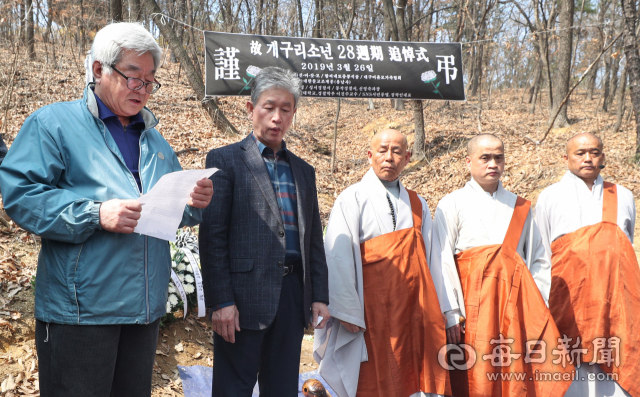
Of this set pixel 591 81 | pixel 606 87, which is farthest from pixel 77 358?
pixel 591 81

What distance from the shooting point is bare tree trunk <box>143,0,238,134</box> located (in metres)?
8.17

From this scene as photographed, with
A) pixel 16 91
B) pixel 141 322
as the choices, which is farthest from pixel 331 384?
pixel 16 91

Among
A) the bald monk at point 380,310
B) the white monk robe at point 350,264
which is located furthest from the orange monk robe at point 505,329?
the white monk robe at point 350,264

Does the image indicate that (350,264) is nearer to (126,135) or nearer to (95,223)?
(126,135)

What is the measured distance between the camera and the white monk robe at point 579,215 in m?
3.21

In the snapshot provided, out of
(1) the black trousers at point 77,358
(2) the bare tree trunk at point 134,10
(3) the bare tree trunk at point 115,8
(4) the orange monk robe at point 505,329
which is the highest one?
(2) the bare tree trunk at point 134,10

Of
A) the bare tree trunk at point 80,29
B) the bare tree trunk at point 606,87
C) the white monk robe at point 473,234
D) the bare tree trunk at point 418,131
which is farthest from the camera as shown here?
the bare tree trunk at point 606,87

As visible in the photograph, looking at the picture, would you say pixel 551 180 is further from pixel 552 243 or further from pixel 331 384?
pixel 331 384

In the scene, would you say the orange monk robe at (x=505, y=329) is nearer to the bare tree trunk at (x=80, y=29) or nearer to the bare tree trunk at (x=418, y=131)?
the bare tree trunk at (x=418, y=131)

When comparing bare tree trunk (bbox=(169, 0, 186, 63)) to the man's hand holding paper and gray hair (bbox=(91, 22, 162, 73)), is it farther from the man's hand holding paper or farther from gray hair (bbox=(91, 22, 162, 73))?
the man's hand holding paper

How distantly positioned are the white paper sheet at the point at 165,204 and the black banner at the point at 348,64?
4.51 metres

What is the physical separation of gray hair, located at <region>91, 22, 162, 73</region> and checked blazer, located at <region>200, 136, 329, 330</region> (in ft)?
2.12

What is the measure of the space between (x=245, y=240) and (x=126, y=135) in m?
0.68

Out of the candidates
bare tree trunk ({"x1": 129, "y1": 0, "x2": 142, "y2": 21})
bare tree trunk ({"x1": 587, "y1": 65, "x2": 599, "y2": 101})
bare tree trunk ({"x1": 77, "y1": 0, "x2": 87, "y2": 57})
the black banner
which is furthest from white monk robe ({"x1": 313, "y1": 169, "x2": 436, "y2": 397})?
bare tree trunk ({"x1": 587, "y1": 65, "x2": 599, "y2": 101})
